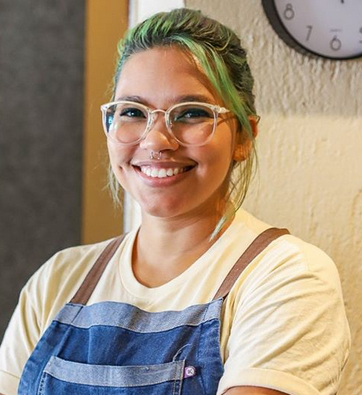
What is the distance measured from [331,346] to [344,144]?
1.63ft

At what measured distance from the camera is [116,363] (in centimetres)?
133

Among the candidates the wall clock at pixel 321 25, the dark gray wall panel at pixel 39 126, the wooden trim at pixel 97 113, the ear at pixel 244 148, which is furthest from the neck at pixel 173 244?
the dark gray wall panel at pixel 39 126

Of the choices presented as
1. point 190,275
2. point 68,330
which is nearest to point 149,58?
point 190,275

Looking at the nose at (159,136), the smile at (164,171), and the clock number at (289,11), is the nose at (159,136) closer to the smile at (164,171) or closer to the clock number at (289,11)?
the smile at (164,171)

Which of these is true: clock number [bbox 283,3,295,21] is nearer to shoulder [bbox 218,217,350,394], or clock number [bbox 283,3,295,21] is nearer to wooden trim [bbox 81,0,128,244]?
shoulder [bbox 218,217,350,394]

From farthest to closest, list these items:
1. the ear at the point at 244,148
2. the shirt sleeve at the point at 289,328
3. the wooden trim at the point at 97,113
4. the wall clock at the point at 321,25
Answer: the wooden trim at the point at 97,113 → the wall clock at the point at 321,25 → the ear at the point at 244,148 → the shirt sleeve at the point at 289,328

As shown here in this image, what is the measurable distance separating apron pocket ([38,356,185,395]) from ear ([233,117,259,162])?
0.37 m

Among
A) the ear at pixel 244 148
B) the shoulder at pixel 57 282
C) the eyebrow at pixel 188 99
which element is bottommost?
the shoulder at pixel 57 282

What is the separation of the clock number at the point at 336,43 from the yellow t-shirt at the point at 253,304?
0.37 meters

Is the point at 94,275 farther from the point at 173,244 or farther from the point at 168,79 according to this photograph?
the point at 168,79

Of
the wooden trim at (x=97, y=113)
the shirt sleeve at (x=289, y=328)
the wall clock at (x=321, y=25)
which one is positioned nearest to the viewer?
the shirt sleeve at (x=289, y=328)

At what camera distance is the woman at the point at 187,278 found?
1196 mm

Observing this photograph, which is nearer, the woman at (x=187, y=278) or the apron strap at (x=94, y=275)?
the woman at (x=187, y=278)

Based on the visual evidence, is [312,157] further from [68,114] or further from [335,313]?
[68,114]
